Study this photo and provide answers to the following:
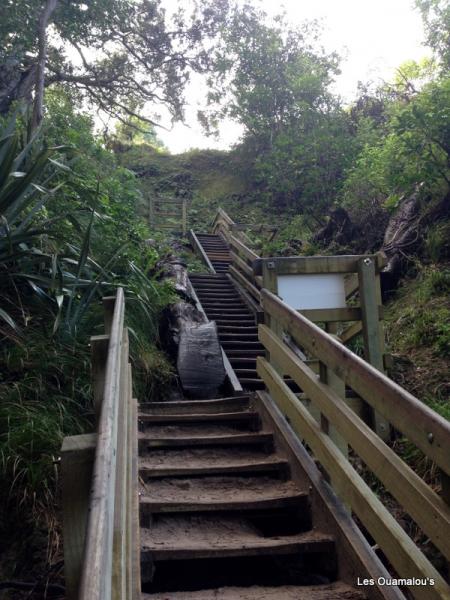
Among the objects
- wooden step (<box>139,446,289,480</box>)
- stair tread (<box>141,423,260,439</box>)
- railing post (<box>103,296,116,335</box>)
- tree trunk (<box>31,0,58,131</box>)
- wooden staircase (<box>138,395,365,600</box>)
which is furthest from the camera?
tree trunk (<box>31,0,58,131</box>)

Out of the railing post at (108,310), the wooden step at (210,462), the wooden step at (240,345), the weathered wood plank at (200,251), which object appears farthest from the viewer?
the weathered wood plank at (200,251)

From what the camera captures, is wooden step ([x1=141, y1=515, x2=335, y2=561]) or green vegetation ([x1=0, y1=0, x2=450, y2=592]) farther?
green vegetation ([x1=0, y1=0, x2=450, y2=592])

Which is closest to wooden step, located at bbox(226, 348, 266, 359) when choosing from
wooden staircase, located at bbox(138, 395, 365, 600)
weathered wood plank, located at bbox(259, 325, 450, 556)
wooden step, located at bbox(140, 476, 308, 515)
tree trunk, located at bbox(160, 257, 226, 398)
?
tree trunk, located at bbox(160, 257, 226, 398)

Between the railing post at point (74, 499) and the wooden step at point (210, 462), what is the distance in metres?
2.42

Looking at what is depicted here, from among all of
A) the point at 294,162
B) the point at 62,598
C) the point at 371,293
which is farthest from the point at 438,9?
the point at 62,598

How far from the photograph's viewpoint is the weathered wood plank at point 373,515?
1.84 metres

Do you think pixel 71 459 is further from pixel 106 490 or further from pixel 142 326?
pixel 142 326

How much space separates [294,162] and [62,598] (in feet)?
42.1

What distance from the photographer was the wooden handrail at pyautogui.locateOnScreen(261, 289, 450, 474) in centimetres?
174

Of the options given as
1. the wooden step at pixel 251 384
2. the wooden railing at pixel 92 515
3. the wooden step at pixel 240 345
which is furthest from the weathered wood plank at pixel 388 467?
the wooden step at pixel 240 345

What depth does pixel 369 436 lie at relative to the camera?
231 centimetres

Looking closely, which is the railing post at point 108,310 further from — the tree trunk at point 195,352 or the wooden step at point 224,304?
the wooden step at point 224,304

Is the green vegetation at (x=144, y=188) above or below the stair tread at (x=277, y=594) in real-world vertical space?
above

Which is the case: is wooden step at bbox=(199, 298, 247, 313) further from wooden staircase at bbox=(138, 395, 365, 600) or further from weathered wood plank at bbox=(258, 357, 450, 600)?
weathered wood plank at bbox=(258, 357, 450, 600)
